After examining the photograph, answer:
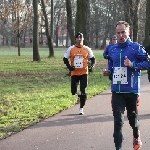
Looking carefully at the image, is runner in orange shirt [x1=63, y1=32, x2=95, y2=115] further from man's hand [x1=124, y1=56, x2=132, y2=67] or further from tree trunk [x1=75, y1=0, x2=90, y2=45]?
tree trunk [x1=75, y1=0, x2=90, y2=45]

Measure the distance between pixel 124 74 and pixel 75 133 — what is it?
2.13 meters

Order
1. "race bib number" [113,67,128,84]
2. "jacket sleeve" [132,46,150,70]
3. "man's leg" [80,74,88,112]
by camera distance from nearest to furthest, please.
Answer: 1. "jacket sleeve" [132,46,150,70]
2. "race bib number" [113,67,128,84]
3. "man's leg" [80,74,88,112]

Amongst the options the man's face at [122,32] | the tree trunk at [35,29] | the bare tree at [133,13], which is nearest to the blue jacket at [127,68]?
the man's face at [122,32]

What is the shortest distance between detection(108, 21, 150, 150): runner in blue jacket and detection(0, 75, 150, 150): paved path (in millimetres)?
756

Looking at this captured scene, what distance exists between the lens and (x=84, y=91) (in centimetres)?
1023

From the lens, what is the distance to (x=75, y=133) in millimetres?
7828

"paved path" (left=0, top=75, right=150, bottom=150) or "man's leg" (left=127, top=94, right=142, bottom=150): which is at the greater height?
"man's leg" (left=127, top=94, right=142, bottom=150)

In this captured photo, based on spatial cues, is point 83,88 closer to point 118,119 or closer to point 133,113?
point 133,113

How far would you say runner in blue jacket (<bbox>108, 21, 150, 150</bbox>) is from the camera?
6.08 m

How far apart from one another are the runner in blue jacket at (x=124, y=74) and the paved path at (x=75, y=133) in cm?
76

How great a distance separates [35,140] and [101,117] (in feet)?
8.83

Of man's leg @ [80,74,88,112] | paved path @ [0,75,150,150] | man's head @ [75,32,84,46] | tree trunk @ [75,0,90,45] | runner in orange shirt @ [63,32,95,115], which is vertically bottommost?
paved path @ [0,75,150,150]

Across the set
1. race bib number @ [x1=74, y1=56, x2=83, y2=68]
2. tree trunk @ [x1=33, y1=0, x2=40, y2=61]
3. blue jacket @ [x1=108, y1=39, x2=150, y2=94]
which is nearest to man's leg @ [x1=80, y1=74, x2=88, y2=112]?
race bib number @ [x1=74, y1=56, x2=83, y2=68]

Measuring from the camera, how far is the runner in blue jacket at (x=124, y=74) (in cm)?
608
